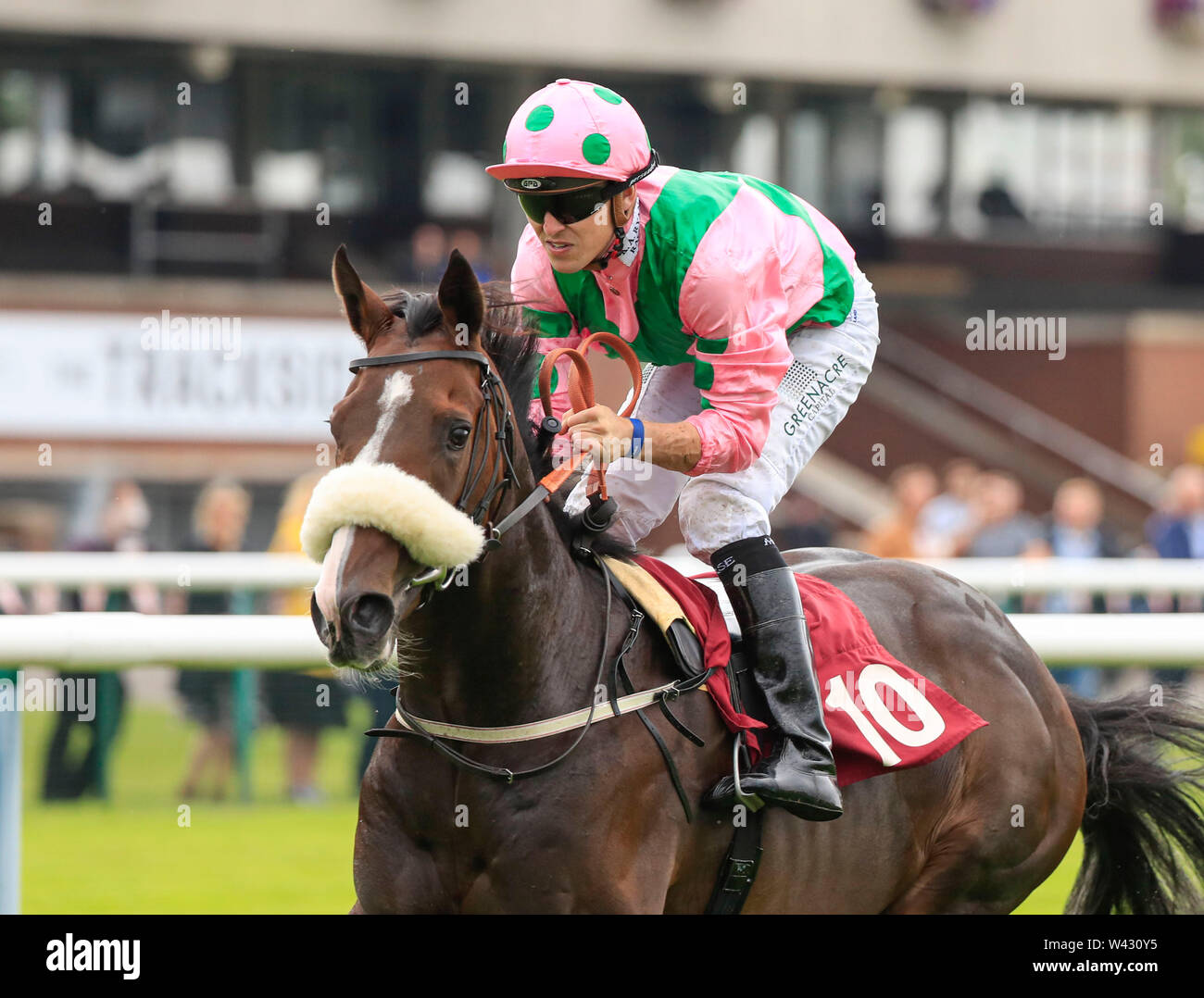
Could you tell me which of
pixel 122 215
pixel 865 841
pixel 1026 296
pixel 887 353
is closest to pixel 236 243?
pixel 122 215

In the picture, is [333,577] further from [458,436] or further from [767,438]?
[767,438]

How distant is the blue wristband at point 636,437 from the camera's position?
10.1ft

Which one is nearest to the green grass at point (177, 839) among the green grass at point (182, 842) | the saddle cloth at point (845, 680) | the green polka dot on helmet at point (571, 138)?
the green grass at point (182, 842)

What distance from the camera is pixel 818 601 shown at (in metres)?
3.53

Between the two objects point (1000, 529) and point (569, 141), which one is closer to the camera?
point (569, 141)

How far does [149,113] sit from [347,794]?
952 cm

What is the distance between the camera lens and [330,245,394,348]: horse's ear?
295 cm

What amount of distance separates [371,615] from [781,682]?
98cm

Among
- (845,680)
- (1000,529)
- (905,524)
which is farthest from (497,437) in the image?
(1000,529)

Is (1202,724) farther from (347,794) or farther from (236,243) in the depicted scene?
(236,243)

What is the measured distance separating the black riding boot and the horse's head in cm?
59

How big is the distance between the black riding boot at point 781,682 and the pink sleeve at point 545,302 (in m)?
0.48

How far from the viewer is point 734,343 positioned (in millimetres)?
3225

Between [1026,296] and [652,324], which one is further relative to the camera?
[1026,296]
